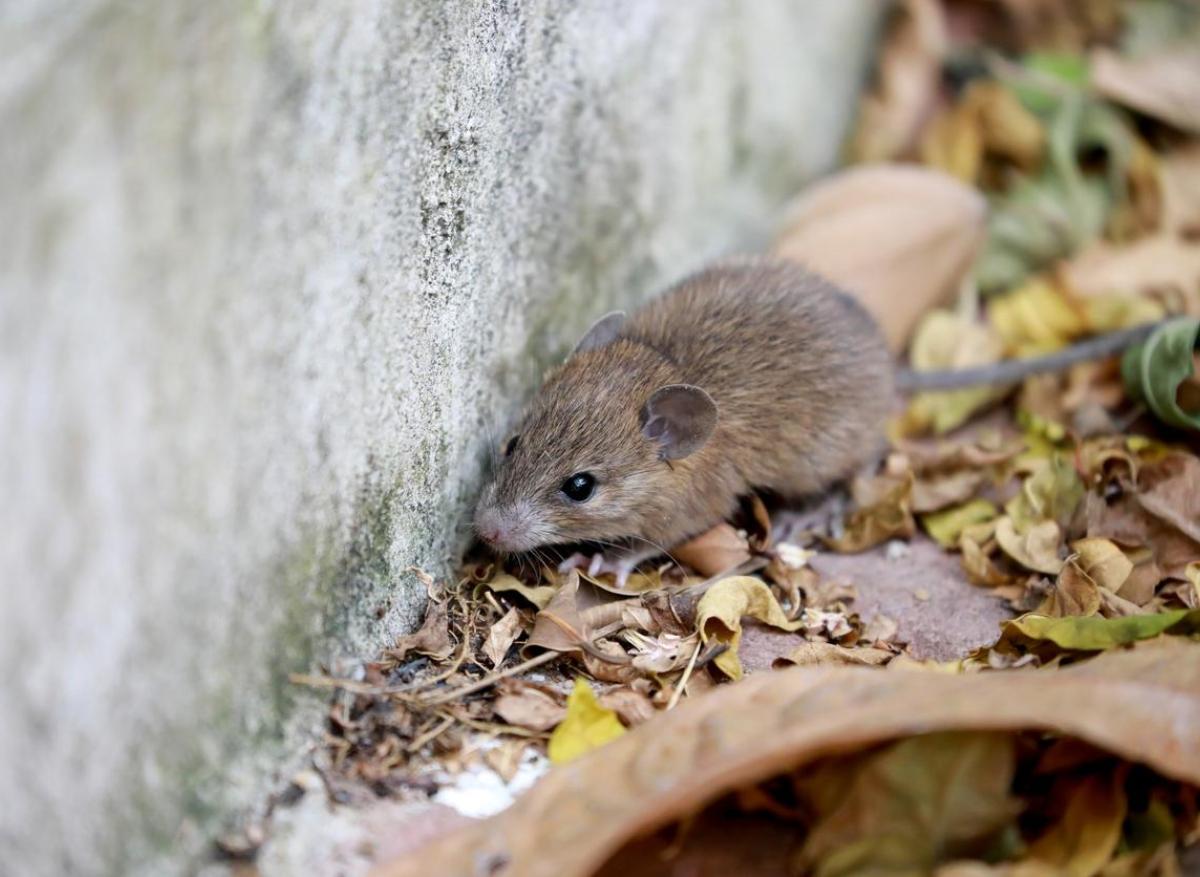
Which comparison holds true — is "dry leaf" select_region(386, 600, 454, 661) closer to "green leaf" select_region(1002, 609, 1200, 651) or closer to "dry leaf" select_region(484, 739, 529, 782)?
"dry leaf" select_region(484, 739, 529, 782)

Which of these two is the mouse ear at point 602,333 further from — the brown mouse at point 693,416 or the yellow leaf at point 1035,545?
the yellow leaf at point 1035,545

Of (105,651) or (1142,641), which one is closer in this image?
(105,651)

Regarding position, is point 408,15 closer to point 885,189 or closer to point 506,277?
point 506,277

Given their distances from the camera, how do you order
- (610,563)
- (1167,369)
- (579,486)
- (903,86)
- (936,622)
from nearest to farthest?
(936,622), (579,486), (610,563), (1167,369), (903,86)

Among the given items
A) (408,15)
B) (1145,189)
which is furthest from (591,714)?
(1145,189)

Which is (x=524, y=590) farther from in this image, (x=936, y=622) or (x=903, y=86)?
(x=903, y=86)

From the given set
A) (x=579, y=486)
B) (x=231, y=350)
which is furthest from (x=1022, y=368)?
(x=231, y=350)

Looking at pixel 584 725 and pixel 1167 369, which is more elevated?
pixel 1167 369
